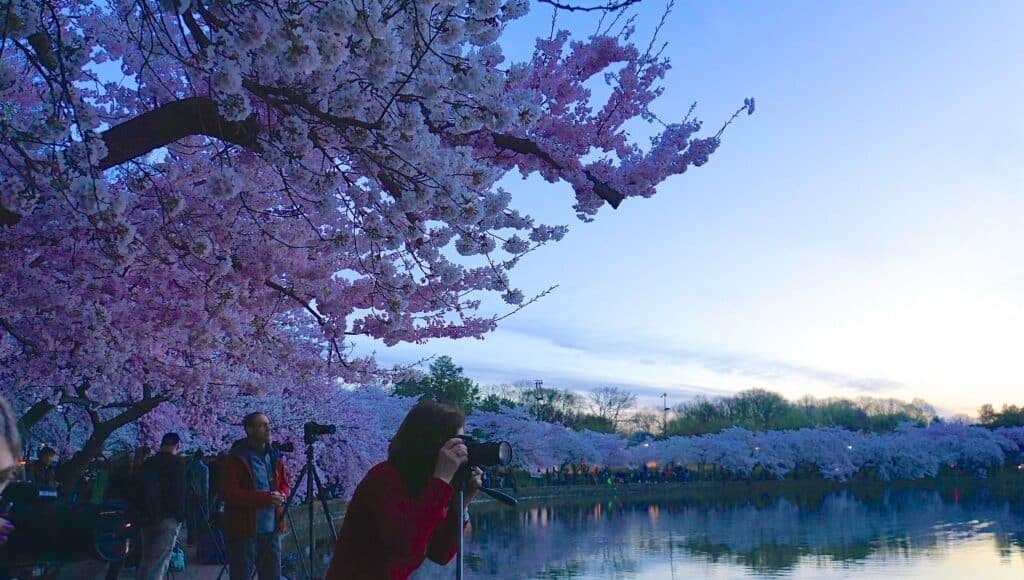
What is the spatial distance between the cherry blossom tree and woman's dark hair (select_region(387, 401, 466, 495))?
1.61m

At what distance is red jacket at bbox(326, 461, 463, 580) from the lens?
9.11ft

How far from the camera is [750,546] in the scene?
57.2ft

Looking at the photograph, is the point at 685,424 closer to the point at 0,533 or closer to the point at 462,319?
the point at 462,319

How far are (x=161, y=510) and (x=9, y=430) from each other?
5634 mm

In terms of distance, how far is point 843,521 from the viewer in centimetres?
2470

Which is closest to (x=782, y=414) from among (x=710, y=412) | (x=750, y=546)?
(x=710, y=412)

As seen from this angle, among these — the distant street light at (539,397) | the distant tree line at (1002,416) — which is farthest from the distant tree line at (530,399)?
the distant tree line at (1002,416)

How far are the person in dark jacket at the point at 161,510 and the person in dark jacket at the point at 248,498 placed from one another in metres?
0.97

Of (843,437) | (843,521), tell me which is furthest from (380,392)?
(843,437)

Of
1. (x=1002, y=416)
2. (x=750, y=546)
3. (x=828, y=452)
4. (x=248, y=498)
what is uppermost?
(x=1002, y=416)

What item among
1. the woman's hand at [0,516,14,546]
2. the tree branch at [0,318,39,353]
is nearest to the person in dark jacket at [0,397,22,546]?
the woman's hand at [0,516,14,546]

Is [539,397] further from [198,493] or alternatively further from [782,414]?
[198,493]

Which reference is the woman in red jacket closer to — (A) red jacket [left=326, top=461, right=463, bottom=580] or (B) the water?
(A) red jacket [left=326, top=461, right=463, bottom=580]

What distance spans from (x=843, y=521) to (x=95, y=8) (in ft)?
75.2
